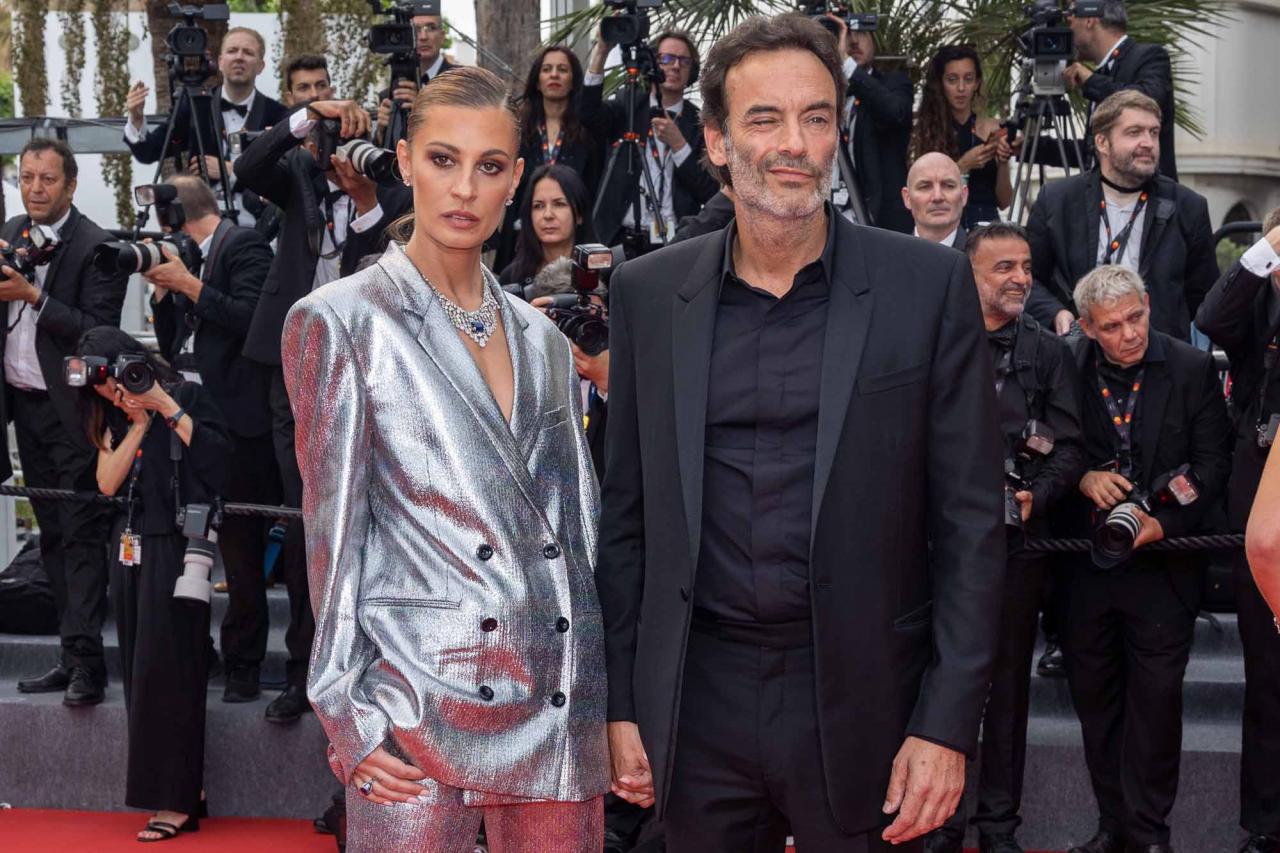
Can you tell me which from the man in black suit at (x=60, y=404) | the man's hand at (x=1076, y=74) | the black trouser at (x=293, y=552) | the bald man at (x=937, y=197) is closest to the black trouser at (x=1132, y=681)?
the bald man at (x=937, y=197)

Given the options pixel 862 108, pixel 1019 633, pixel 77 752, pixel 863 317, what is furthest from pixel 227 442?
pixel 863 317

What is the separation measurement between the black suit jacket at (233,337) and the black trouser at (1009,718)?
9.01ft

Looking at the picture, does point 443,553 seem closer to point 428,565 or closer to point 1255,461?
point 428,565

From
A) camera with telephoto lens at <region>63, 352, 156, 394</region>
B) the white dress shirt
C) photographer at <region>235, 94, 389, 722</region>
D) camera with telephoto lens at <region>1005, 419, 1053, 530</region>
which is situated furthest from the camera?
the white dress shirt

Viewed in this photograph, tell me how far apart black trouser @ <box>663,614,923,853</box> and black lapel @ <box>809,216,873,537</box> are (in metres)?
0.22

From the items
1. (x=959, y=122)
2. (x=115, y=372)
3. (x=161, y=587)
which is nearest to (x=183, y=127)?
(x=115, y=372)

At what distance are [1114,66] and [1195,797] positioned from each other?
113 inches

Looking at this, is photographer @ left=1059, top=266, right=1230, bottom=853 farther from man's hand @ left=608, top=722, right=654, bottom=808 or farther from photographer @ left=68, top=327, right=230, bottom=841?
photographer @ left=68, top=327, right=230, bottom=841

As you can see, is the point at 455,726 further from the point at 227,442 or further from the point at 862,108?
the point at 862,108

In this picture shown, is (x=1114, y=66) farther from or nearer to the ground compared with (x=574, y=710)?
farther from the ground

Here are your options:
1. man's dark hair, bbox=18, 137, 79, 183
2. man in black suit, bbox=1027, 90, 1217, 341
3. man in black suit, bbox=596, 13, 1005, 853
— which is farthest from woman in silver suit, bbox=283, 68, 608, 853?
man's dark hair, bbox=18, 137, 79, 183

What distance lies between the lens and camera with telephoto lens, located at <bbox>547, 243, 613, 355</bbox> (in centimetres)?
443

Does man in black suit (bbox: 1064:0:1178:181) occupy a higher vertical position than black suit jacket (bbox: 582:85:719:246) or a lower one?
higher

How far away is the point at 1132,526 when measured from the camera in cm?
481
